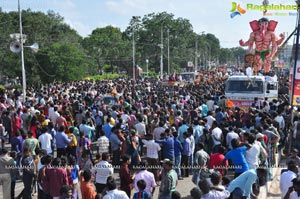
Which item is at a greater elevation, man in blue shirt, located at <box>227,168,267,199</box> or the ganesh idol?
the ganesh idol

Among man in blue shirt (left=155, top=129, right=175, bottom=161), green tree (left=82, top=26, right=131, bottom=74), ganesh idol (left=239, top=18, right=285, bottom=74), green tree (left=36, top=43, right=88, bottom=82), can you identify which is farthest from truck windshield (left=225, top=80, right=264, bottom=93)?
green tree (left=82, top=26, right=131, bottom=74)

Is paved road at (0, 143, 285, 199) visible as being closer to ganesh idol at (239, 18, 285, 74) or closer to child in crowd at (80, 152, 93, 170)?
child in crowd at (80, 152, 93, 170)

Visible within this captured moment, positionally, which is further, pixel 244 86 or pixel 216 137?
pixel 244 86

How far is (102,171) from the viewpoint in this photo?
858 centimetres

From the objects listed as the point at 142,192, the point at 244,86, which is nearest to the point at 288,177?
the point at 142,192

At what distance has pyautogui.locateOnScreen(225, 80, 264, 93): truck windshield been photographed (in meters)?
21.4

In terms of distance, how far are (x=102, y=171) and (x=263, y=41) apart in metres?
20.2

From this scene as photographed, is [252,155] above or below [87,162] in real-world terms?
above

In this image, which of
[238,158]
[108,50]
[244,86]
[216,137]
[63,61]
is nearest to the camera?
[238,158]

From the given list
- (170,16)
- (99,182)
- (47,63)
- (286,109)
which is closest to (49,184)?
(99,182)

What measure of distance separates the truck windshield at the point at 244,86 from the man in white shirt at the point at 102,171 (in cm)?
1418

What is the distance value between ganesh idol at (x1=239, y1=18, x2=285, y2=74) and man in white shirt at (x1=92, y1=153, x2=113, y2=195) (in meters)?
19.8

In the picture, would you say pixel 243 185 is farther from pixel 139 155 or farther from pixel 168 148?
pixel 139 155

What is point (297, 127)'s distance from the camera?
1234cm
